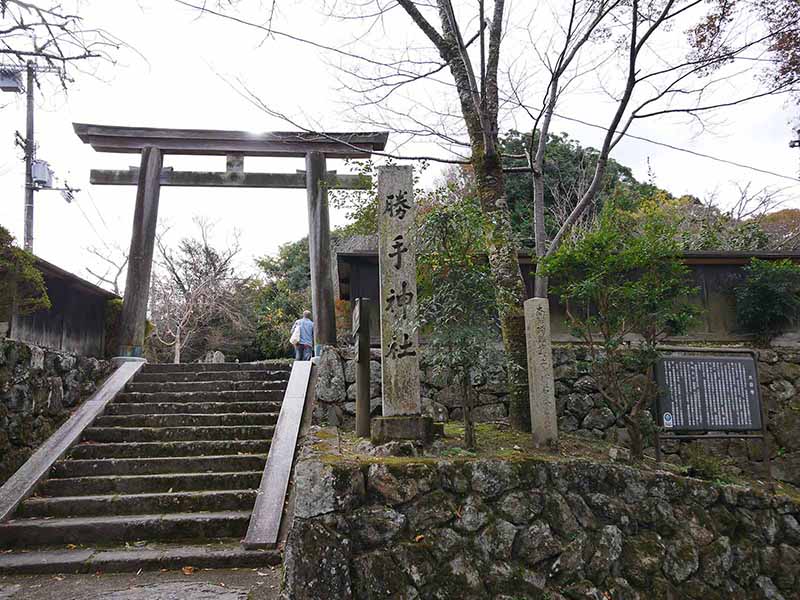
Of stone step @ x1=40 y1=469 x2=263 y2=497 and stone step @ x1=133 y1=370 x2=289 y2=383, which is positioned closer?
stone step @ x1=40 y1=469 x2=263 y2=497

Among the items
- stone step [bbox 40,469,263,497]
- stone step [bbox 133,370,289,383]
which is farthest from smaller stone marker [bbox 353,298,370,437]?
stone step [bbox 133,370,289,383]

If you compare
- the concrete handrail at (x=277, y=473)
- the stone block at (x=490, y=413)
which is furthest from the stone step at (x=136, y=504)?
the stone block at (x=490, y=413)

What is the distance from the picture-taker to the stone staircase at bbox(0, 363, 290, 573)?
5.57 meters

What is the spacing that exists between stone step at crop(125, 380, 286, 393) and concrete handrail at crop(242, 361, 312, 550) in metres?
0.58

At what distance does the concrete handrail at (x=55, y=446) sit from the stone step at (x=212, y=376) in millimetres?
349

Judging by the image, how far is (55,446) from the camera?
7309 millimetres

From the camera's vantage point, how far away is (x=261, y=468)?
7203 millimetres

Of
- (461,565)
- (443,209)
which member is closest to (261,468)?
(461,565)

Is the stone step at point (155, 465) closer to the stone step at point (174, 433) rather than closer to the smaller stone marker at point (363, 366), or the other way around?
the stone step at point (174, 433)

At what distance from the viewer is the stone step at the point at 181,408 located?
8.62 meters

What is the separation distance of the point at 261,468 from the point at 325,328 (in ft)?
14.2

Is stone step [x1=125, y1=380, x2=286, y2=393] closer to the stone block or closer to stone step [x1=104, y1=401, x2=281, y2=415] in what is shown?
stone step [x1=104, y1=401, x2=281, y2=415]

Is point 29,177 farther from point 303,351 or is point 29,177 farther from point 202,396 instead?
point 202,396

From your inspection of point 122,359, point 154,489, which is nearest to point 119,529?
point 154,489
